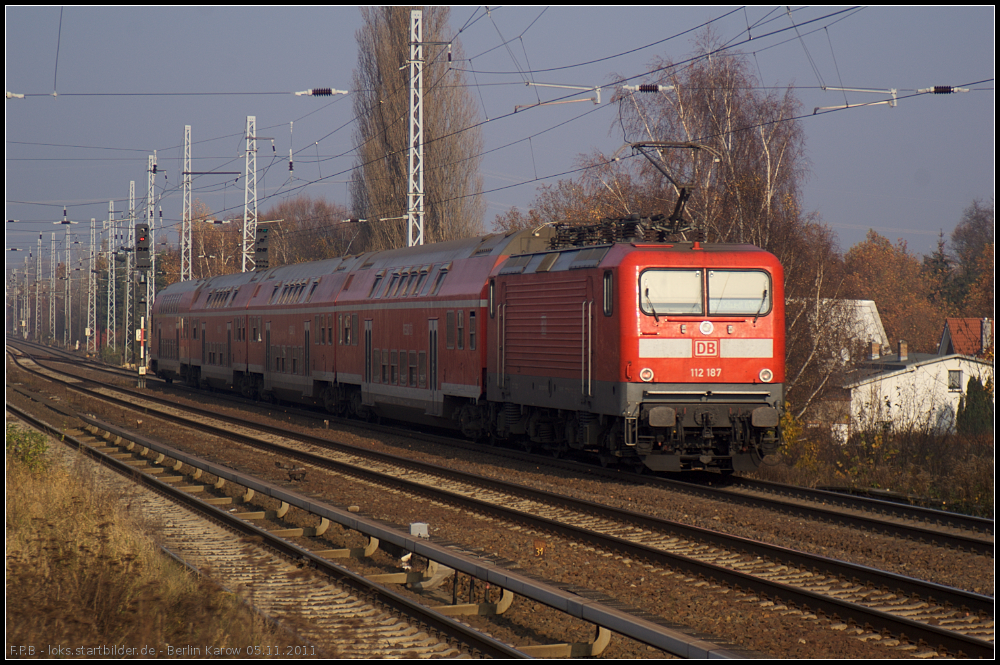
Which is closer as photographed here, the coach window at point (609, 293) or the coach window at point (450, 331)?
the coach window at point (609, 293)

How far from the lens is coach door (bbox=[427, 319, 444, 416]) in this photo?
66.7 ft

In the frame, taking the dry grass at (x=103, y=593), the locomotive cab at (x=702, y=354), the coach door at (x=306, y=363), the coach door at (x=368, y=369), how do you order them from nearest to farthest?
the dry grass at (x=103, y=593)
the locomotive cab at (x=702, y=354)
the coach door at (x=368, y=369)
the coach door at (x=306, y=363)

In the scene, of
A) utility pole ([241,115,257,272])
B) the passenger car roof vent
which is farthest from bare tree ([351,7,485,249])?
the passenger car roof vent

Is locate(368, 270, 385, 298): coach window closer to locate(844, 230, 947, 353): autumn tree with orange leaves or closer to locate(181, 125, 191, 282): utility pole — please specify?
locate(181, 125, 191, 282): utility pole

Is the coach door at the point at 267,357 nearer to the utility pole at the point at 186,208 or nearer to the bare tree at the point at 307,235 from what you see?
the utility pole at the point at 186,208

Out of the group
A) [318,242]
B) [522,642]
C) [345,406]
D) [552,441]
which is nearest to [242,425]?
[345,406]

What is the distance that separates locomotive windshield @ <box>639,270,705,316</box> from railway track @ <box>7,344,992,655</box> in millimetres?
3343

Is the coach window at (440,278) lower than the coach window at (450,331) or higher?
higher


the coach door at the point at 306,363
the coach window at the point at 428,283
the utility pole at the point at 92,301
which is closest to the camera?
the coach window at the point at 428,283

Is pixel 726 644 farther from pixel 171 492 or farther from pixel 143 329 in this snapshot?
pixel 143 329

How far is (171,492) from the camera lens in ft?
46.2

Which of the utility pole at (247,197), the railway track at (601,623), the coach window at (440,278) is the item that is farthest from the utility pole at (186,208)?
the railway track at (601,623)

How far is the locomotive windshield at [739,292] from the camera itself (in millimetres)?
14391

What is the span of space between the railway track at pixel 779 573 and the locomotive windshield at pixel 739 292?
4.02m
